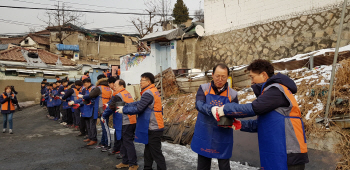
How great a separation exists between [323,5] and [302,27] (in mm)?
1035

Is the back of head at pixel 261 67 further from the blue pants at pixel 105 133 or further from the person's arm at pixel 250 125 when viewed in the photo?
the blue pants at pixel 105 133

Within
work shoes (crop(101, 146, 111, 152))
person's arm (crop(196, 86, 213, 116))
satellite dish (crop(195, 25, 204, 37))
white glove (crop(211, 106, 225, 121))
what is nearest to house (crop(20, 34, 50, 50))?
satellite dish (crop(195, 25, 204, 37))

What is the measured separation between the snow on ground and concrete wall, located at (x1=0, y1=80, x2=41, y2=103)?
63.2 feet

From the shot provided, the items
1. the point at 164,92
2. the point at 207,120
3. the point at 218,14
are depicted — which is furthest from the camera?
the point at 218,14

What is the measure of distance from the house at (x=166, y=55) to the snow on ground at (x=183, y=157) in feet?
26.5

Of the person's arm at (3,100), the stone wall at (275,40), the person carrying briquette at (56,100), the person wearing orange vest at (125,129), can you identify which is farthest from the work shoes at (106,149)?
the stone wall at (275,40)

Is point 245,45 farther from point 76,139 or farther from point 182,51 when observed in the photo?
point 76,139

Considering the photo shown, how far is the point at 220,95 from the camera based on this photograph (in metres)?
2.89

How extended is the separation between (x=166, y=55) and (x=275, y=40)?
25.9 ft

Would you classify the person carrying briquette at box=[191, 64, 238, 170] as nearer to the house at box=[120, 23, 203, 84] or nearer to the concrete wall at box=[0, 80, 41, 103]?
the house at box=[120, 23, 203, 84]

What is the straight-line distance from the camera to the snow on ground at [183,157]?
476cm

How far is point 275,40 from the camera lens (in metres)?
10.2

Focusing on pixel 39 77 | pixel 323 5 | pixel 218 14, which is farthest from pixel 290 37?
pixel 39 77

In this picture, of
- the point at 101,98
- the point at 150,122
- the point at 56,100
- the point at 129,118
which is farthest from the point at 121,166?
the point at 56,100
